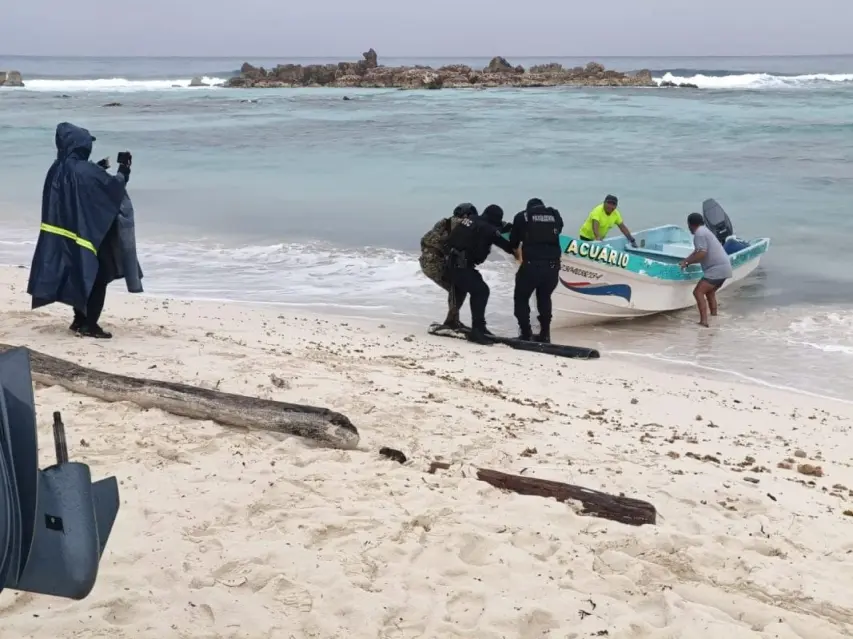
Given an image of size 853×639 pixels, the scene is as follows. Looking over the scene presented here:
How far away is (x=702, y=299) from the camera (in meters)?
10.9

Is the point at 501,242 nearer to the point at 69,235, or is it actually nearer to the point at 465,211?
the point at 465,211

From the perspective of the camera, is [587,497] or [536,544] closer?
[536,544]

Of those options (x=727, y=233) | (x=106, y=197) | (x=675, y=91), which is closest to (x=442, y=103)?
(x=675, y=91)

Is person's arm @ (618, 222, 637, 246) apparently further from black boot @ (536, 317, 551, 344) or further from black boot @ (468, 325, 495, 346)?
black boot @ (468, 325, 495, 346)

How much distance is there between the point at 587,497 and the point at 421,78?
235 feet

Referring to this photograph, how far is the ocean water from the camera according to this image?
430 inches

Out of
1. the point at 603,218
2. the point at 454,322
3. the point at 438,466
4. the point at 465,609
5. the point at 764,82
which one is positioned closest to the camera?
the point at 465,609

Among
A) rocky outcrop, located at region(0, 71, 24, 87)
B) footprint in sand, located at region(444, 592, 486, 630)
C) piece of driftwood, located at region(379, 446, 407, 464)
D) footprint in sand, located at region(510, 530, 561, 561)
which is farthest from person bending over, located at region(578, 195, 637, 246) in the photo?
rocky outcrop, located at region(0, 71, 24, 87)

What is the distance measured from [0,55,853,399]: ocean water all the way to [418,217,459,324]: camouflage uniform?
101 centimetres

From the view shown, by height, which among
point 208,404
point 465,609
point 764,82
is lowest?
point 465,609

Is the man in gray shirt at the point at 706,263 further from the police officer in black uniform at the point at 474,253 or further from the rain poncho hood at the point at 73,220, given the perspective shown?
the rain poncho hood at the point at 73,220

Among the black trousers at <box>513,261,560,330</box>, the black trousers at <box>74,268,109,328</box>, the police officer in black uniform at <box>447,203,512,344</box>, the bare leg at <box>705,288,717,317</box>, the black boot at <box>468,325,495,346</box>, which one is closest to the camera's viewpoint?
the black trousers at <box>74,268,109,328</box>

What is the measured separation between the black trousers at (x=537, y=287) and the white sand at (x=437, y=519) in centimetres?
241

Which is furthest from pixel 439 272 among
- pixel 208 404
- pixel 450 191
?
pixel 450 191
